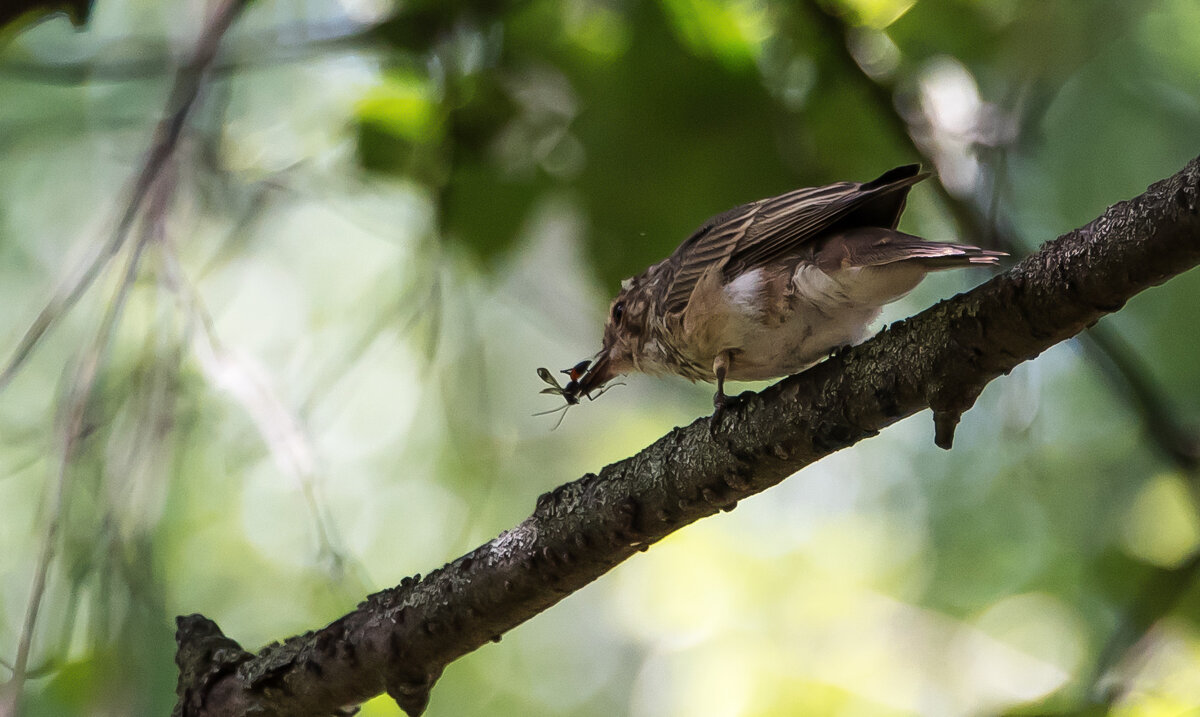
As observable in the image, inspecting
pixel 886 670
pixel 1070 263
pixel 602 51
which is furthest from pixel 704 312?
pixel 886 670

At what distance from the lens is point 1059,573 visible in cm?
475

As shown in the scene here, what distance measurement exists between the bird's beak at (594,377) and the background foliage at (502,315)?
0.71ft

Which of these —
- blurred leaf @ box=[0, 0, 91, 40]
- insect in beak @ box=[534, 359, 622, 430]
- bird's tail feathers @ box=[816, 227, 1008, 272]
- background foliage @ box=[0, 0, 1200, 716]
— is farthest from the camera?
insect in beak @ box=[534, 359, 622, 430]

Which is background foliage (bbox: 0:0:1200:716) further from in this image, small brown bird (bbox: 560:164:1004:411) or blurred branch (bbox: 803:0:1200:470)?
small brown bird (bbox: 560:164:1004:411)

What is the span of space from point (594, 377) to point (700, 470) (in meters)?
1.57

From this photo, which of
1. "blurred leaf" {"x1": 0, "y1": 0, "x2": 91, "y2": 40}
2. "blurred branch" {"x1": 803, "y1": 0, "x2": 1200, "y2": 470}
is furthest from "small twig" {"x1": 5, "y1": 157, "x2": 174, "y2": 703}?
"blurred branch" {"x1": 803, "y1": 0, "x2": 1200, "y2": 470}

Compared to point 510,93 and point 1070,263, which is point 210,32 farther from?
point 1070,263

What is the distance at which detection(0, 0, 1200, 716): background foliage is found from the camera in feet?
10.7

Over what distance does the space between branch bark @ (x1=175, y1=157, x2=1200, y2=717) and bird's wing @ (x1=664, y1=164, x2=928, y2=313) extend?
0.58 meters

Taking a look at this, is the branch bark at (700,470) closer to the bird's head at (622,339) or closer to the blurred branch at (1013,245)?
the bird's head at (622,339)

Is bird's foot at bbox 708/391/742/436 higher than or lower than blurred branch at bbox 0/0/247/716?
higher

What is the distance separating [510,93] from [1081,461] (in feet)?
10.2

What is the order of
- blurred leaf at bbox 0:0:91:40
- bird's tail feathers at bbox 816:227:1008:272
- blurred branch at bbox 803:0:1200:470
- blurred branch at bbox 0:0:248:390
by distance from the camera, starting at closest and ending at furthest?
1. bird's tail feathers at bbox 816:227:1008:272
2. blurred leaf at bbox 0:0:91:40
3. blurred branch at bbox 0:0:248:390
4. blurred branch at bbox 803:0:1200:470

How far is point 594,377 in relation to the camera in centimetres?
372
